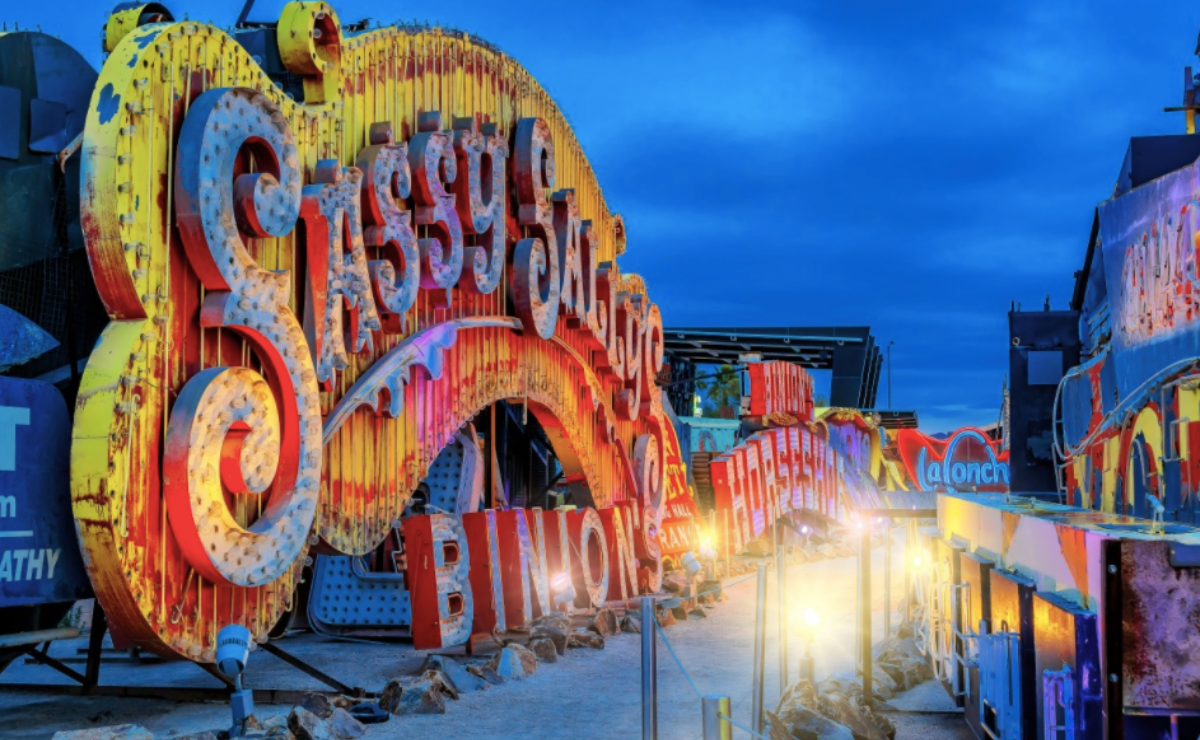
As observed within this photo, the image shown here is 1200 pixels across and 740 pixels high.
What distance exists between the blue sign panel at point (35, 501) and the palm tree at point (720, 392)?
4508cm

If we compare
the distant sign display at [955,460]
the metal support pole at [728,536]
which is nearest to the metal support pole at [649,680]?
the metal support pole at [728,536]

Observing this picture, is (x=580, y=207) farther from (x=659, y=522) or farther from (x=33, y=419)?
(x=33, y=419)

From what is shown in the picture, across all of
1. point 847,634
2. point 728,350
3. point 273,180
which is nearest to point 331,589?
point 847,634

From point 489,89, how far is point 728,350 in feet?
97.7

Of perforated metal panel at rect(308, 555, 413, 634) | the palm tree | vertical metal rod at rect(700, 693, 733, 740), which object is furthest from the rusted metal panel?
→ the palm tree

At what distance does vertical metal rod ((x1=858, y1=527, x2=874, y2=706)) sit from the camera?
28.7ft

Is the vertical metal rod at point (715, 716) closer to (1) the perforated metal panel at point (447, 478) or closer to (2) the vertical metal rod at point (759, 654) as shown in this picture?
(2) the vertical metal rod at point (759, 654)

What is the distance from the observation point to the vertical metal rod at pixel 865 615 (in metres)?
8.74

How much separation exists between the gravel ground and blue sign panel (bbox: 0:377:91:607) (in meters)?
1.95

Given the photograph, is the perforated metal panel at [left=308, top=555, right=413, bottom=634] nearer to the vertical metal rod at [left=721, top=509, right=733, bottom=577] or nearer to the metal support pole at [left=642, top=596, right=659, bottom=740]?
the metal support pole at [left=642, top=596, right=659, bottom=740]

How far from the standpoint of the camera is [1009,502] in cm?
748

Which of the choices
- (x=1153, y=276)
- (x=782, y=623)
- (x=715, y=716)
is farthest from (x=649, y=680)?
(x=1153, y=276)

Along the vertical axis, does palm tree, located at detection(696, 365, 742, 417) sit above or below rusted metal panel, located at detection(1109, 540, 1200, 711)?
above

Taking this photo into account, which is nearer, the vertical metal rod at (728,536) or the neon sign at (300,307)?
the neon sign at (300,307)
